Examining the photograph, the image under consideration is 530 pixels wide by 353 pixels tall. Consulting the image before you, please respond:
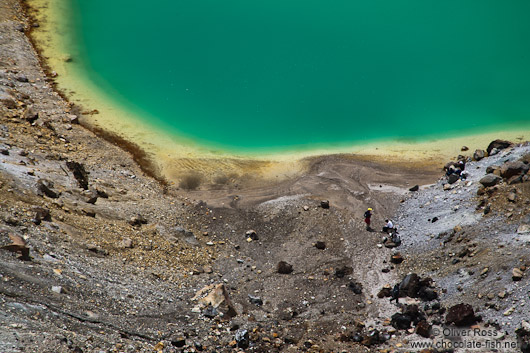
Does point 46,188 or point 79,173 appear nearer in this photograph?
point 46,188

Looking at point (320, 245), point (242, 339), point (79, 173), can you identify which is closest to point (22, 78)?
point (79, 173)

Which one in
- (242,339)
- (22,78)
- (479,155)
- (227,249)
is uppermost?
(22,78)

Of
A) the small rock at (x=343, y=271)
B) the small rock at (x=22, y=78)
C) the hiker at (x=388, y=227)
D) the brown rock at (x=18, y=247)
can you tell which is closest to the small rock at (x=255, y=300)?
the small rock at (x=343, y=271)

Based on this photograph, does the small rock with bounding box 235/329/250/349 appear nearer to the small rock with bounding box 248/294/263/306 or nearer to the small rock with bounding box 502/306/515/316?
the small rock with bounding box 248/294/263/306

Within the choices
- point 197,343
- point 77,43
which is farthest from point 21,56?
point 197,343

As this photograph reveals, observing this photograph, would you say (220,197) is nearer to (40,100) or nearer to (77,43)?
(40,100)

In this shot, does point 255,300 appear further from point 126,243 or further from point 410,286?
point 410,286

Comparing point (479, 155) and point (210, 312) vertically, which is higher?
point (479, 155)

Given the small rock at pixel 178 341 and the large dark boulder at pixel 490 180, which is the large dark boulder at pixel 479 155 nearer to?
the large dark boulder at pixel 490 180
